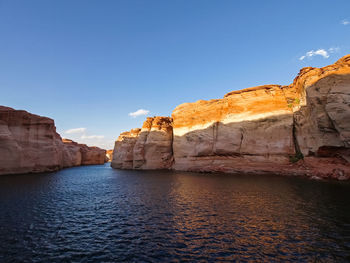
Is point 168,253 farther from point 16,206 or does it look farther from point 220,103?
point 220,103

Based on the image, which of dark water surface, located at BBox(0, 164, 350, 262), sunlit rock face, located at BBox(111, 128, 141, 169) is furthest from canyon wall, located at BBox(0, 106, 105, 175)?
dark water surface, located at BBox(0, 164, 350, 262)

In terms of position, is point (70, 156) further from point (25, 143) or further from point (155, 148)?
point (155, 148)

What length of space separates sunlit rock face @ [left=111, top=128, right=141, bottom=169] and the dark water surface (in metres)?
34.6

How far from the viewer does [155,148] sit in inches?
1745

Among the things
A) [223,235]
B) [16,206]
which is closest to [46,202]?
[16,206]

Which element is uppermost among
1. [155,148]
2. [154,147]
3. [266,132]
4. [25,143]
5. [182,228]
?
[266,132]

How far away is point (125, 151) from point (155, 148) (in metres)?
12.5

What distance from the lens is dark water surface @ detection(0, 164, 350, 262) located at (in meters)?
7.57

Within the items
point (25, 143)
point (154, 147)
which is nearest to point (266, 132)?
point (154, 147)

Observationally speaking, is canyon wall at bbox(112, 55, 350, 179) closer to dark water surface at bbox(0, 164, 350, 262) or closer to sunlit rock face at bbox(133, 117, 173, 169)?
sunlit rock face at bbox(133, 117, 173, 169)

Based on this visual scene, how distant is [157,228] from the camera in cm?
1021

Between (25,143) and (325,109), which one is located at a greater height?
(325,109)

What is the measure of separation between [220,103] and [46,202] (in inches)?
1294

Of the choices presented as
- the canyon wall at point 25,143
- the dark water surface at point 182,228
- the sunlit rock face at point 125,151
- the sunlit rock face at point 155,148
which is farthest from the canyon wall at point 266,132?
the canyon wall at point 25,143
